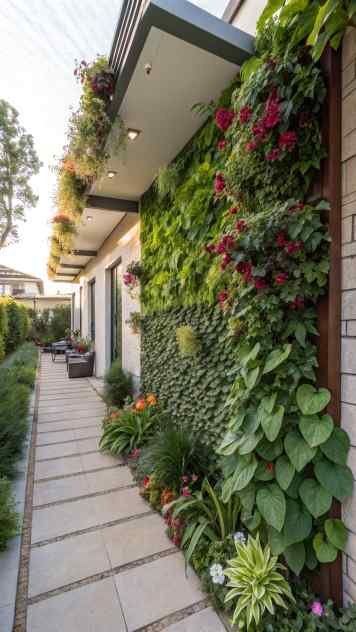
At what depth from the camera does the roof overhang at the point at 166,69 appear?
196 cm

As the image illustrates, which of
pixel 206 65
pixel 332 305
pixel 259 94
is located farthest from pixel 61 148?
pixel 332 305

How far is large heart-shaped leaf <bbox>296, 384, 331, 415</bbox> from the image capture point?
1.46 metres

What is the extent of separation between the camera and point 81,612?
161 cm

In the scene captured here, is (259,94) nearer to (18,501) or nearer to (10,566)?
(10,566)

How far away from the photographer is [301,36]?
5.04 ft

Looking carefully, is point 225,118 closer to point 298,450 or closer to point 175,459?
point 298,450

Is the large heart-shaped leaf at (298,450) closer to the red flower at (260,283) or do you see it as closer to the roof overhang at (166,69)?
the red flower at (260,283)

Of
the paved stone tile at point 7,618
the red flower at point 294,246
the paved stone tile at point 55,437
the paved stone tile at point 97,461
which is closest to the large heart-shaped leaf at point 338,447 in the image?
the red flower at point 294,246

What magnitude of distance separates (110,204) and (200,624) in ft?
15.6

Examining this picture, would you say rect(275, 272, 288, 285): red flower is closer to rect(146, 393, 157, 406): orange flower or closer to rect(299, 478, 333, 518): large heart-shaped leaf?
rect(299, 478, 333, 518): large heart-shaped leaf

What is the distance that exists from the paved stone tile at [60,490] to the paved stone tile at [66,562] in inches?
23.1

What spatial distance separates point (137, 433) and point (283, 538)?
2.29 m

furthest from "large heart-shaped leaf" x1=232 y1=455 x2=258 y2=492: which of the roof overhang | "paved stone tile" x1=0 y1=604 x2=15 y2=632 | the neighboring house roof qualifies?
the neighboring house roof

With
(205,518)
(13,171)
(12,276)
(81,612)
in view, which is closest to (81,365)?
(13,171)
